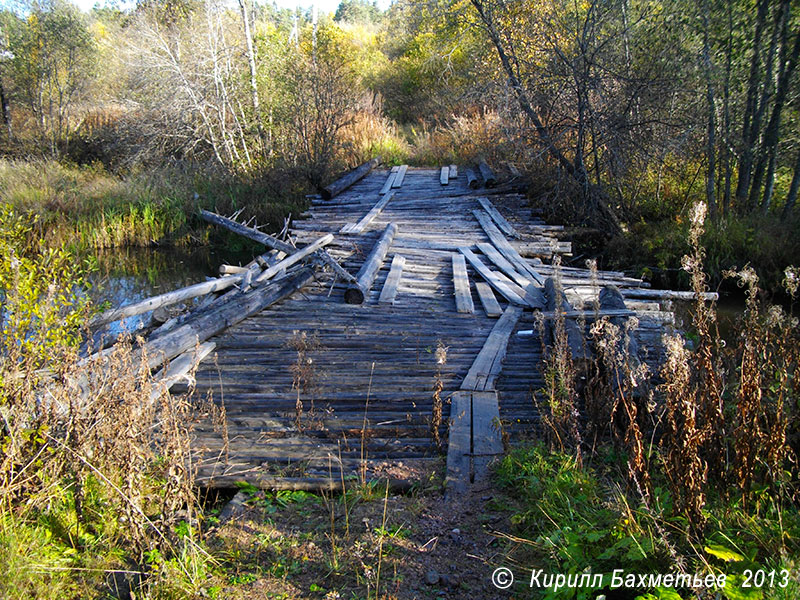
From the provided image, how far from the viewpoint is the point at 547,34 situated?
10.8 meters

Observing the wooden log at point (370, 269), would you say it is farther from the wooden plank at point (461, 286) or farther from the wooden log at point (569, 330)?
the wooden log at point (569, 330)

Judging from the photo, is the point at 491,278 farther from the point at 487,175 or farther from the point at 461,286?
the point at 487,175

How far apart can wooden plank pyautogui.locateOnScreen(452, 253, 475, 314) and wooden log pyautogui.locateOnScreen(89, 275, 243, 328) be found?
2.70 m

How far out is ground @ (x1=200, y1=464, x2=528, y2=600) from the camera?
2.78 meters

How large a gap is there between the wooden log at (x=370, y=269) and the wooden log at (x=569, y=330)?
214 cm

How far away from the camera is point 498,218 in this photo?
10.8m

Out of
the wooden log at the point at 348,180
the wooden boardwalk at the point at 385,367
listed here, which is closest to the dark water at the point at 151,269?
the wooden log at the point at 348,180

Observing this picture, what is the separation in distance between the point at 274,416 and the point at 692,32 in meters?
9.81

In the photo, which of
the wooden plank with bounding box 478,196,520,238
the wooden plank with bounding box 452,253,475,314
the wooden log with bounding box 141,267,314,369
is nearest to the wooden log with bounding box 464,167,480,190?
the wooden plank with bounding box 478,196,520,238

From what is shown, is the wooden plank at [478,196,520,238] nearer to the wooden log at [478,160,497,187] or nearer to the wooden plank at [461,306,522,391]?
the wooden log at [478,160,497,187]

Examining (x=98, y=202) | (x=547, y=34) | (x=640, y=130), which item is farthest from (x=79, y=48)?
(x=640, y=130)

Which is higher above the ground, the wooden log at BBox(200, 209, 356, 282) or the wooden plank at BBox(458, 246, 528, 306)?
the wooden log at BBox(200, 209, 356, 282)

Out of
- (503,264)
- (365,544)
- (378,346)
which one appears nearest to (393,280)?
(503,264)

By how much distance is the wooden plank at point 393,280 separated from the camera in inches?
283
